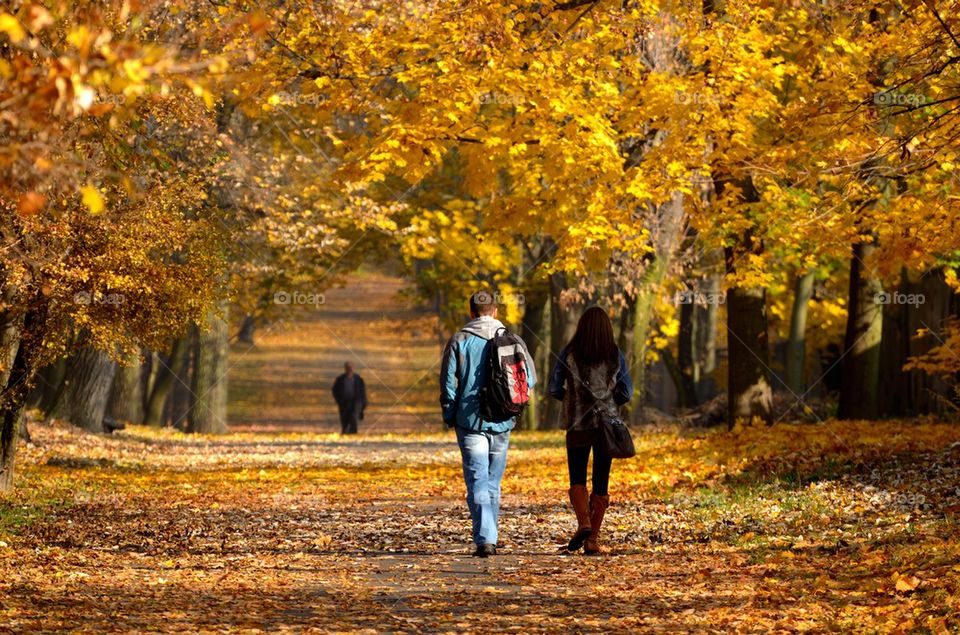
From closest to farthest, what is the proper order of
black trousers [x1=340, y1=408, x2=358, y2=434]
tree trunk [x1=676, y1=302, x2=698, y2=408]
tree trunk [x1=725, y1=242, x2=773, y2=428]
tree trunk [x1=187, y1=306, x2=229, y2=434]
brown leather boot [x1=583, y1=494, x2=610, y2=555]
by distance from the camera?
1. brown leather boot [x1=583, y1=494, x2=610, y2=555]
2. tree trunk [x1=725, y1=242, x2=773, y2=428]
3. tree trunk [x1=187, y1=306, x2=229, y2=434]
4. black trousers [x1=340, y1=408, x2=358, y2=434]
5. tree trunk [x1=676, y1=302, x2=698, y2=408]

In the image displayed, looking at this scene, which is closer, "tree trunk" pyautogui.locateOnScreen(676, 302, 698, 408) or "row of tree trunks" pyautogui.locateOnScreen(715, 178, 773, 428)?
"row of tree trunks" pyautogui.locateOnScreen(715, 178, 773, 428)

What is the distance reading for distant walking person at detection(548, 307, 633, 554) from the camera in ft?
38.2

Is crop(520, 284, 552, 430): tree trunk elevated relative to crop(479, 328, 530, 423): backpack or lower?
elevated

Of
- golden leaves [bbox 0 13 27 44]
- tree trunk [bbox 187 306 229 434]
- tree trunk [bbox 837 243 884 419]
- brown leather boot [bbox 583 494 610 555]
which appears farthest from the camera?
tree trunk [bbox 187 306 229 434]

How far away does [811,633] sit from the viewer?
26.2 feet

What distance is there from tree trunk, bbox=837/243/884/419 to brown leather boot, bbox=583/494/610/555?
13.7m

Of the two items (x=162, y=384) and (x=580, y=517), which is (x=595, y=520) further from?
(x=162, y=384)

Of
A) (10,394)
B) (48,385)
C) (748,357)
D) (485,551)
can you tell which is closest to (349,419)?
(48,385)

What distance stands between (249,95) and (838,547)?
9.74 m

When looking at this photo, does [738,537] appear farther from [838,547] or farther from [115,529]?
[115,529]

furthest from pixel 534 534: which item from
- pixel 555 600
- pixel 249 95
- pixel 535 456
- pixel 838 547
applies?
pixel 535 456

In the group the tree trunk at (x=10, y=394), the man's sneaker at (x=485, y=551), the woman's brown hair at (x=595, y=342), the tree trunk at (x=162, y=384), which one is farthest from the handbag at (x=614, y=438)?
the tree trunk at (x=162, y=384)

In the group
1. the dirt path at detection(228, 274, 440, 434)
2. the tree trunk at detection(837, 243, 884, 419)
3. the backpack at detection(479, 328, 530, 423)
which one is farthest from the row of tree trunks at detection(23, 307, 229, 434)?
the backpack at detection(479, 328, 530, 423)

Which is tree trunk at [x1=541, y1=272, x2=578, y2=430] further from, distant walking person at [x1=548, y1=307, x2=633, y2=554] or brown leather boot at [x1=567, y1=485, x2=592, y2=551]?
brown leather boot at [x1=567, y1=485, x2=592, y2=551]
